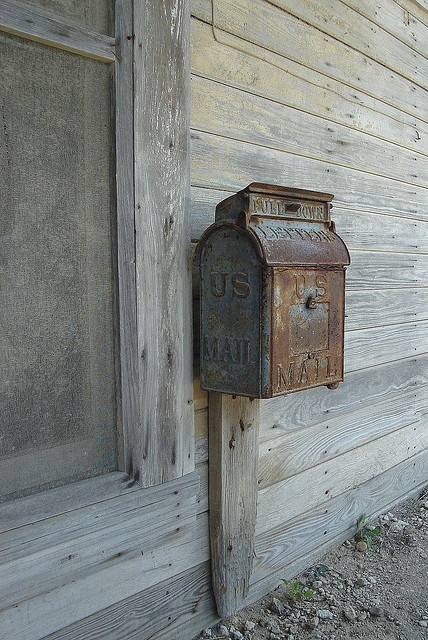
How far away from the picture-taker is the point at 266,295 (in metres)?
1.76

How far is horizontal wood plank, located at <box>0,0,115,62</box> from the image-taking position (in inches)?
56.2

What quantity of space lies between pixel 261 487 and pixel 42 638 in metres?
0.96

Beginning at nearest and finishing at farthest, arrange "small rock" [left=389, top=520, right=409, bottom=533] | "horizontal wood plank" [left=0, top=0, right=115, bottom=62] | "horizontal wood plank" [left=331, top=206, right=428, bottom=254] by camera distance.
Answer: "horizontal wood plank" [left=0, top=0, right=115, bottom=62]
"horizontal wood plank" [left=331, top=206, right=428, bottom=254]
"small rock" [left=389, top=520, right=409, bottom=533]

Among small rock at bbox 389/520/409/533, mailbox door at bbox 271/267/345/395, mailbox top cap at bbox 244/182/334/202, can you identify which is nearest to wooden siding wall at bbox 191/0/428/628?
small rock at bbox 389/520/409/533

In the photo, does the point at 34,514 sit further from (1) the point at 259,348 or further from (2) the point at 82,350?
(1) the point at 259,348

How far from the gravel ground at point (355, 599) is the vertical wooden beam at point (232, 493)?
0.42 ft

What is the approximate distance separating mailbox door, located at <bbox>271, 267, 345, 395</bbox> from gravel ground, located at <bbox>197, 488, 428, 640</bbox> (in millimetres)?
937

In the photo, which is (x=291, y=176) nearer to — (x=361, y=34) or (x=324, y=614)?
(x=361, y=34)

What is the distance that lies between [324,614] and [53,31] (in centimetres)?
214

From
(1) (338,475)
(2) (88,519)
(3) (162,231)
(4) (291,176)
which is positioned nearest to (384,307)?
(1) (338,475)

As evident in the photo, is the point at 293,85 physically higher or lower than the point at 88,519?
higher

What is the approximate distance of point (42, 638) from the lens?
5.42 ft

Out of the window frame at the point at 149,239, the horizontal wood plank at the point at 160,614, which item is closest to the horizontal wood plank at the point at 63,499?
the window frame at the point at 149,239

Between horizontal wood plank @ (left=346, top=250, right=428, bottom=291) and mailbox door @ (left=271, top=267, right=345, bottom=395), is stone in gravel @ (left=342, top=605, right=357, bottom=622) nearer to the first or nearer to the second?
mailbox door @ (left=271, top=267, right=345, bottom=395)
